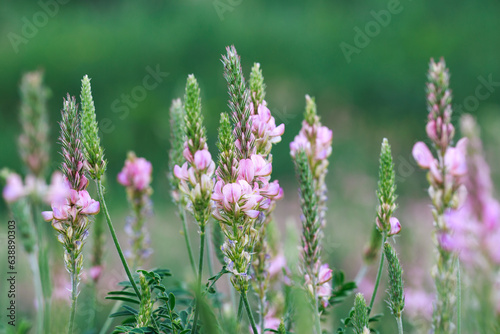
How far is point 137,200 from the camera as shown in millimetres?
1524

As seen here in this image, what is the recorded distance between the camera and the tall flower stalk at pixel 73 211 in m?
0.96

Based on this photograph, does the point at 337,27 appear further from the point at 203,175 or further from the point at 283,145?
the point at 203,175

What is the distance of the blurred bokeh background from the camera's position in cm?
662

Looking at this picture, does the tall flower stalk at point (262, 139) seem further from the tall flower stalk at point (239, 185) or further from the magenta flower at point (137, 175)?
the magenta flower at point (137, 175)

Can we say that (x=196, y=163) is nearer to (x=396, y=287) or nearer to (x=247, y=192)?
(x=247, y=192)

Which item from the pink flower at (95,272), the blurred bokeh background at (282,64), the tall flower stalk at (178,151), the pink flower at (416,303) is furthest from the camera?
the blurred bokeh background at (282,64)

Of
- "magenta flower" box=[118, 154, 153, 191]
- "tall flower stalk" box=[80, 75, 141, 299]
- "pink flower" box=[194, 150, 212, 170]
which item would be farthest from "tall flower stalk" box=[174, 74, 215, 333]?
"magenta flower" box=[118, 154, 153, 191]

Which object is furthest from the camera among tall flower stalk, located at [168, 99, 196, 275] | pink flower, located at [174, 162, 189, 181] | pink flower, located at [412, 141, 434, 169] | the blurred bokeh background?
the blurred bokeh background

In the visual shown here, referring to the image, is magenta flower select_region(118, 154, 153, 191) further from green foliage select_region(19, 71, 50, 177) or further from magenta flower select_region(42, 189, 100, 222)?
green foliage select_region(19, 71, 50, 177)

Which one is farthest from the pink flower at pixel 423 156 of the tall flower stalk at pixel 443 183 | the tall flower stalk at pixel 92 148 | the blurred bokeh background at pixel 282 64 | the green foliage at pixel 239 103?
the blurred bokeh background at pixel 282 64

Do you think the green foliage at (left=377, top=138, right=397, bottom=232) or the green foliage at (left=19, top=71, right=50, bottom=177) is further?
the green foliage at (left=377, top=138, right=397, bottom=232)

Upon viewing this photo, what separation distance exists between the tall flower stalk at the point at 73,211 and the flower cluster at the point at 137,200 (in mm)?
501

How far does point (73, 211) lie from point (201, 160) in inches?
9.0

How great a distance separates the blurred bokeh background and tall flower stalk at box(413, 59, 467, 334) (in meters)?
5.15
